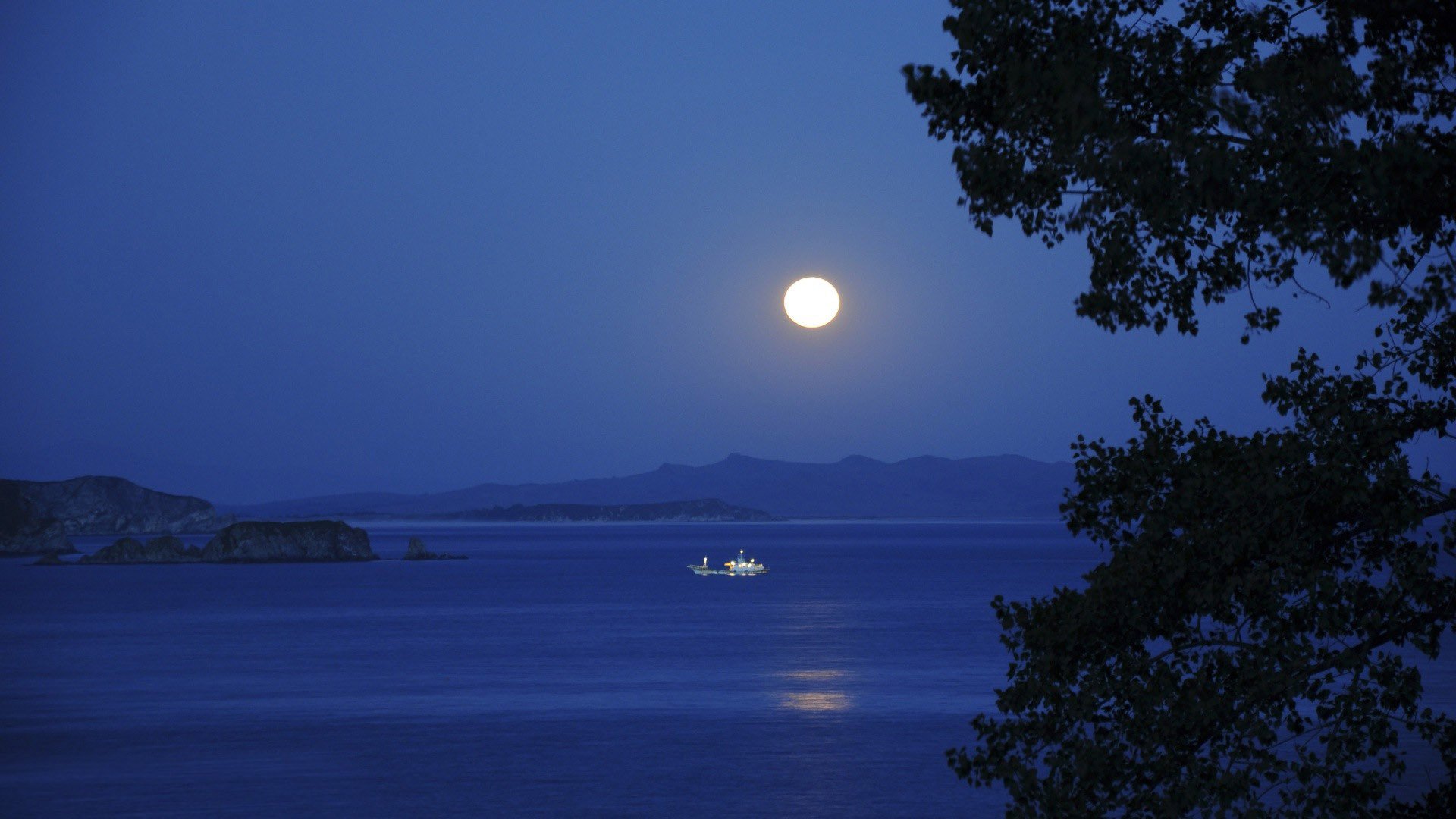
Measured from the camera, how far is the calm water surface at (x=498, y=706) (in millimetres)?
37188

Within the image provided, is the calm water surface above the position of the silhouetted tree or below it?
below

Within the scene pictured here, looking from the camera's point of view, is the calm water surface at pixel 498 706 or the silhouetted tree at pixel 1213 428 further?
the calm water surface at pixel 498 706

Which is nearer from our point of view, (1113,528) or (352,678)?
(1113,528)

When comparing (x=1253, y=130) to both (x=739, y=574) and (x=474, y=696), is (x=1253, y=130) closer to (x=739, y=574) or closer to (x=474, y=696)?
(x=474, y=696)

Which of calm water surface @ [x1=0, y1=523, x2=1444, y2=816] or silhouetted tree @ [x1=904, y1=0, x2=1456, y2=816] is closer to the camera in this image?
silhouetted tree @ [x1=904, y1=0, x2=1456, y2=816]

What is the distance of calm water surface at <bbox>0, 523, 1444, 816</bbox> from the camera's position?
37.2 metres

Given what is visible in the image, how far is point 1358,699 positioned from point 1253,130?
175 inches

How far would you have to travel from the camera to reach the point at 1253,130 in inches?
434

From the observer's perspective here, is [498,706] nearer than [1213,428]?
No

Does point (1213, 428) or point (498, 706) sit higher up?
point (1213, 428)

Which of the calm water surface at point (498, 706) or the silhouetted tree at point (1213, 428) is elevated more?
the silhouetted tree at point (1213, 428)

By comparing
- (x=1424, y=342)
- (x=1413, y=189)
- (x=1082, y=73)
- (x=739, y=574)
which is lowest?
(x=739, y=574)

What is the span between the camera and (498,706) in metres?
A: 54.1

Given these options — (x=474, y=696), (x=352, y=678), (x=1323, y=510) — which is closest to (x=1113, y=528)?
(x=1323, y=510)
